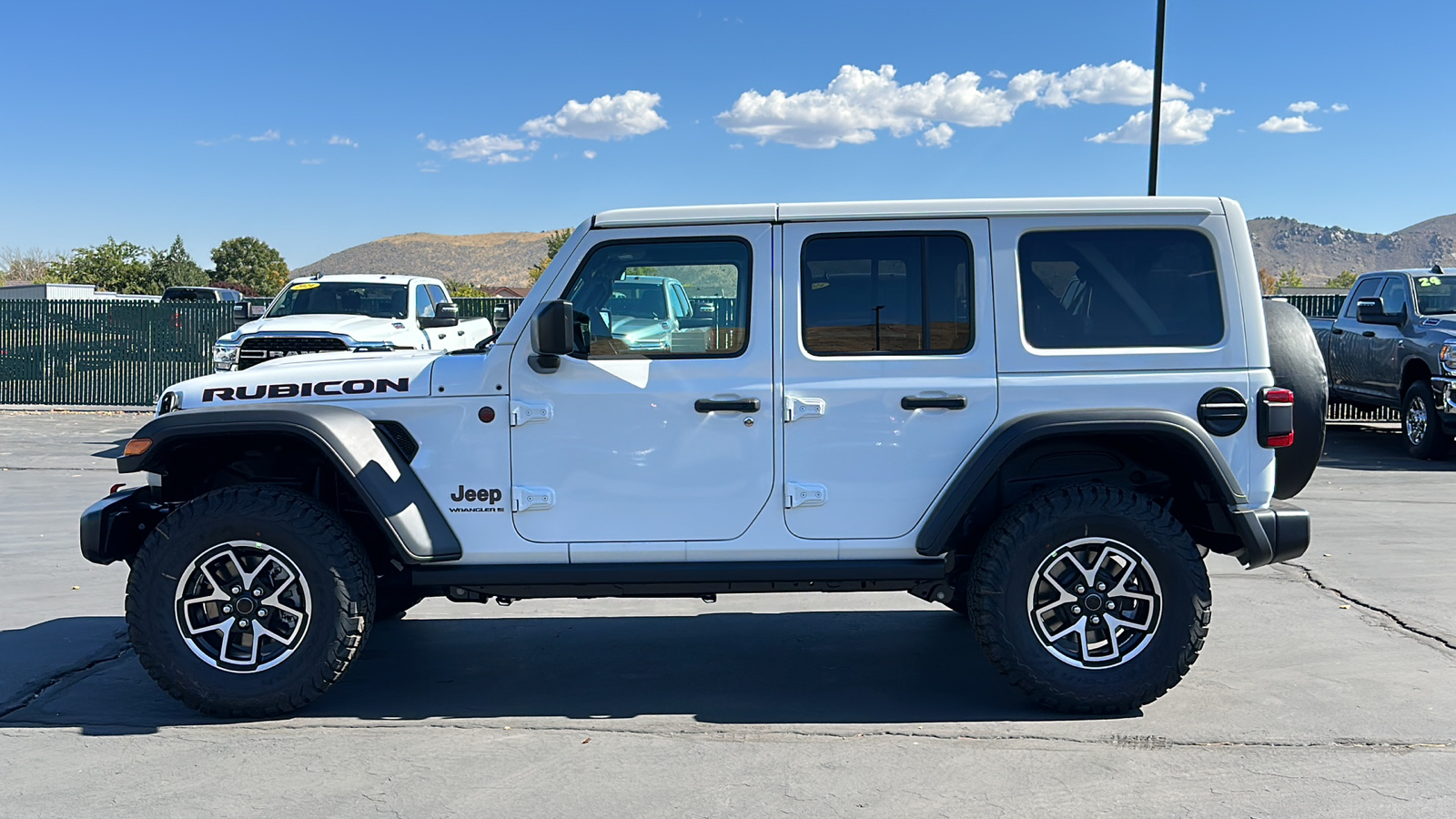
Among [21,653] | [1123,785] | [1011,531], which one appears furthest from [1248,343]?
[21,653]

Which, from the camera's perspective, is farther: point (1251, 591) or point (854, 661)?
point (1251, 591)

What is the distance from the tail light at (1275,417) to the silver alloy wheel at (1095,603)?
27.3 inches

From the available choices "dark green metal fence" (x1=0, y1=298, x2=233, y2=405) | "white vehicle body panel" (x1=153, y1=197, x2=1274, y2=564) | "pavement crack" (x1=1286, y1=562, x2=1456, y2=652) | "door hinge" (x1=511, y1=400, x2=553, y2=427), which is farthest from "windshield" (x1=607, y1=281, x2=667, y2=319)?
"dark green metal fence" (x1=0, y1=298, x2=233, y2=405)

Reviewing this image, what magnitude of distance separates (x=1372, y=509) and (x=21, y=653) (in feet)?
31.7

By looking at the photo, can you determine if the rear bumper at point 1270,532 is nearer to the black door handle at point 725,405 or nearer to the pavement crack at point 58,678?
the black door handle at point 725,405

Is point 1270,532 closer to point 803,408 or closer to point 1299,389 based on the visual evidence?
point 1299,389

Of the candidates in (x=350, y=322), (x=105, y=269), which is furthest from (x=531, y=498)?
(x=105, y=269)

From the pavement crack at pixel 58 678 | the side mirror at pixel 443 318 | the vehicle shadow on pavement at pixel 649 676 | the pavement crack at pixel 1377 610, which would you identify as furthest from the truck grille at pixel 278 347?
the pavement crack at pixel 1377 610

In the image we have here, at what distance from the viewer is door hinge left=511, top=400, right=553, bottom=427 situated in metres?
4.83

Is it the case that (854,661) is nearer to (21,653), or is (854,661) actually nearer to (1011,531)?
(1011,531)

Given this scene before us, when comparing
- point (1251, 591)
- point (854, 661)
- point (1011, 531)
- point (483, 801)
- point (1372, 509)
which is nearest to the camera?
point (483, 801)

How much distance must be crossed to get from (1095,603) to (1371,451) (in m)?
11.3

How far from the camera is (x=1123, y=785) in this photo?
4.12 metres

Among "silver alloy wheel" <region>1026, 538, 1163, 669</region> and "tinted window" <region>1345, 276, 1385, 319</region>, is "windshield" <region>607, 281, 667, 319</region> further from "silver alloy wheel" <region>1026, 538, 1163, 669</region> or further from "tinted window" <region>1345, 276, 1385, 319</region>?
"tinted window" <region>1345, 276, 1385, 319</region>
